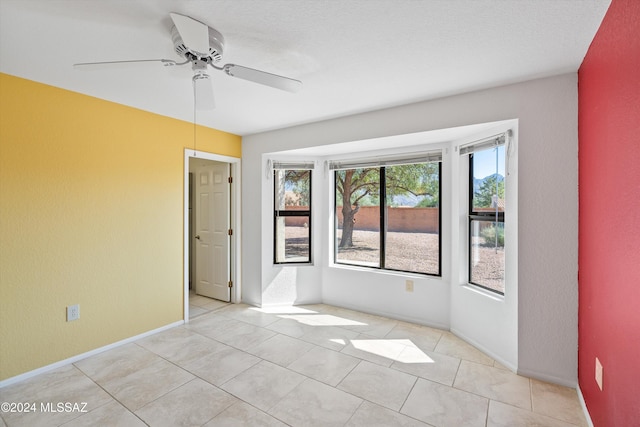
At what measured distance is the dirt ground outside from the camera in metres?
2.73

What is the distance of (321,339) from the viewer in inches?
116

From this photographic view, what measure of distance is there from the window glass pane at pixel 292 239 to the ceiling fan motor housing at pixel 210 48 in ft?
8.27

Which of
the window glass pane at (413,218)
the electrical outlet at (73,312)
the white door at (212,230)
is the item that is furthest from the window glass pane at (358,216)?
the electrical outlet at (73,312)

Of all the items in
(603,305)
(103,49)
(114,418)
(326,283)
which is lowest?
(114,418)

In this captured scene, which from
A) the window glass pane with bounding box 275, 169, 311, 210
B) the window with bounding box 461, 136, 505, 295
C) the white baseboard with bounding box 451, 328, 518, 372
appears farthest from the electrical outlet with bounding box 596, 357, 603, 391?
the window glass pane with bounding box 275, 169, 311, 210

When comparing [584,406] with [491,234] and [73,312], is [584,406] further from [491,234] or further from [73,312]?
[73,312]

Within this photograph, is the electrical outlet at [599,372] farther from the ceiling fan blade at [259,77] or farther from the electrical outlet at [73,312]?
the electrical outlet at [73,312]

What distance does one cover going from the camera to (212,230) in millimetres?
4273

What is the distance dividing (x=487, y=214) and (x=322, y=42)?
85.0 inches

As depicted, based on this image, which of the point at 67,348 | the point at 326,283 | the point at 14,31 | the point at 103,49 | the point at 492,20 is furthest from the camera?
the point at 326,283

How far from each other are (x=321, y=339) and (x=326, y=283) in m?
1.10

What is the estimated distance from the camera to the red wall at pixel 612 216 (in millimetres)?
1221

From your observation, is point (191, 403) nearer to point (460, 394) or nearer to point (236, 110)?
→ point (460, 394)

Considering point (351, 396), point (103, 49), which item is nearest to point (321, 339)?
point (351, 396)
